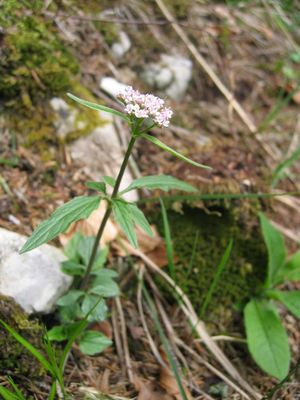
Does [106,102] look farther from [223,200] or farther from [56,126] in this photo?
[223,200]

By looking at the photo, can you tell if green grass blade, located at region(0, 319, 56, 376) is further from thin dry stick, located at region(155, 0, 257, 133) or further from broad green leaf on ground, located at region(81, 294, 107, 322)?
thin dry stick, located at region(155, 0, 257, 133)

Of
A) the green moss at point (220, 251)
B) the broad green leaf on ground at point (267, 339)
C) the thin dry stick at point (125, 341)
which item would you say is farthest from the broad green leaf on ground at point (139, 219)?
the broad green leaf on ground at point (267, 339)

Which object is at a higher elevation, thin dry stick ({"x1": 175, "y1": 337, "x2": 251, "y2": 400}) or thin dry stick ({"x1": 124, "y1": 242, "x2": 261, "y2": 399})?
thin dry stick ({"x1": 124, "y1": 242, "x2": 261, "y2": 399})

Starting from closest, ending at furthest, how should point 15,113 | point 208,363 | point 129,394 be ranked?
point 129,394, point 208,363, point 15,113

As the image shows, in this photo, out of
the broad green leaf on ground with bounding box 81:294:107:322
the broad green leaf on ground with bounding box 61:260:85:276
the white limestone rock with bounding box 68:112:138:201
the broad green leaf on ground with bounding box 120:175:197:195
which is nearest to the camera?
the broad green leaf on ground with bounding box 120:175:197:195

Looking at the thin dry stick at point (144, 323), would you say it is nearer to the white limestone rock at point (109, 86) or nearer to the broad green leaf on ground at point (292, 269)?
the broad green leaf on ground at point (292, 269)

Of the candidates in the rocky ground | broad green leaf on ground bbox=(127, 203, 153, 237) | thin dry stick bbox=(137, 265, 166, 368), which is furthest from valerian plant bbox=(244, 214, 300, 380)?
broad green leaf on ground bbox=(127, 203, 153, 237)

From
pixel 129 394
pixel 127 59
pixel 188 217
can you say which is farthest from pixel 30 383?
pixel 127 59
